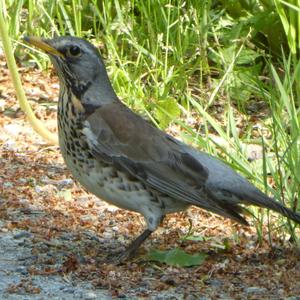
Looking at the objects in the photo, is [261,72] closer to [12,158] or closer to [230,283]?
[12,158]

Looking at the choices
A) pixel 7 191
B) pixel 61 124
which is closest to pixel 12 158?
pixel 7 191

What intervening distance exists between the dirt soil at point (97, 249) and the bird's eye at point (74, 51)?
3.35ft

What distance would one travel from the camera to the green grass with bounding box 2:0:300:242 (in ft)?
26.3

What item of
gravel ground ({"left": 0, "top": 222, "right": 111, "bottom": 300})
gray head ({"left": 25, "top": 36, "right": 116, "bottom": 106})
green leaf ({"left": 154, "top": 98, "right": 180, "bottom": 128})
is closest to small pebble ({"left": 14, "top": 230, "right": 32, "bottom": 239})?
gravel ground ({"left": 0, "top": 222, "right": 111, "bottom": 300})

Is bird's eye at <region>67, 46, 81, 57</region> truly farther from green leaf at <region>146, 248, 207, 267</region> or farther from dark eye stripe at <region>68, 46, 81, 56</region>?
green leaf at <region>146, 248, 207, 267</region>

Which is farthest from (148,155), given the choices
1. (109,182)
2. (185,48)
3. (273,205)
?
(185,48)

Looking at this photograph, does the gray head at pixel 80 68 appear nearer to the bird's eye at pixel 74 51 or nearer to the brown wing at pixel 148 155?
the bird's eye at pixel 74 51

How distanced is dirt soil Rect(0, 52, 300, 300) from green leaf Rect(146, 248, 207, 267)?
4cm

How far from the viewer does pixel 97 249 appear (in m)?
6.39

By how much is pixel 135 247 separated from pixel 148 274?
0.26 m

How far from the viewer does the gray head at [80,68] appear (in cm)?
640

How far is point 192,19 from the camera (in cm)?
845

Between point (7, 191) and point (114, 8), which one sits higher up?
point (114, 8)

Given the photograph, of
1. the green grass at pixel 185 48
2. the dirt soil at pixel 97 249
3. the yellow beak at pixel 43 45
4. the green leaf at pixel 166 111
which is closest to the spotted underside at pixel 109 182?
the dirt soil at pixel 97 249
